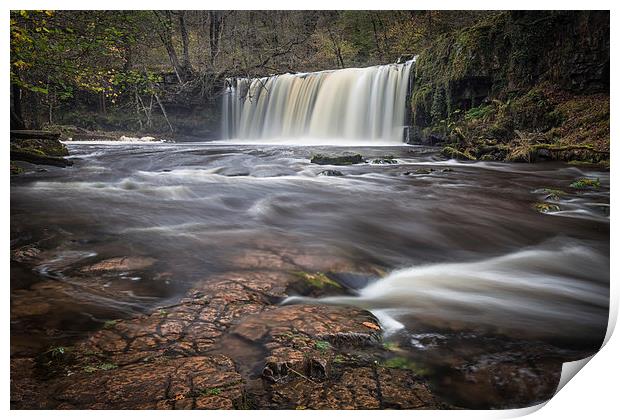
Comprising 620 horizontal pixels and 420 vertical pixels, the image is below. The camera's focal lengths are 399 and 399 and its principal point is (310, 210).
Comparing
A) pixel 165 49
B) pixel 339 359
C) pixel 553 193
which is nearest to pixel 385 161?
pixel 553 193

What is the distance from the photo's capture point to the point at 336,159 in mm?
3961

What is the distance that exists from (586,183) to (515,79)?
2754 mm

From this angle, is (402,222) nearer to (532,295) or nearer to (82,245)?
(532,295)

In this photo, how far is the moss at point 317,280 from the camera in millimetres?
1724

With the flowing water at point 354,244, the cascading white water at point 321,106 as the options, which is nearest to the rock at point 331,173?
the flowing water at point 354,244

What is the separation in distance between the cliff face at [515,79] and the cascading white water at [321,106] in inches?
13.7

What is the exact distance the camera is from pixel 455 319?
156 centimetres

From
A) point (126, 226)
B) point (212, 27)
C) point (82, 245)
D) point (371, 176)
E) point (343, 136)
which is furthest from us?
point (343, 136)

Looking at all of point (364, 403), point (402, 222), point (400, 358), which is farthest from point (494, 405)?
point (402, 222)

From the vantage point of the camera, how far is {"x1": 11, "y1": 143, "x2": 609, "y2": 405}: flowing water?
1.50 metres

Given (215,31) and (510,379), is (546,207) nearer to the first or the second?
(510,379)

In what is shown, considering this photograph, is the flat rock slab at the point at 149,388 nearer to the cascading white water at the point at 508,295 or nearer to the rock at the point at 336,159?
the cascading white water at the point at 508,295

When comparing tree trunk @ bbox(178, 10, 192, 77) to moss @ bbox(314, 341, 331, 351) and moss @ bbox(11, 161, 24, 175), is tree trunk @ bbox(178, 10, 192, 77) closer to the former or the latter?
moss @ bbox(11, 161, 24, 175)
